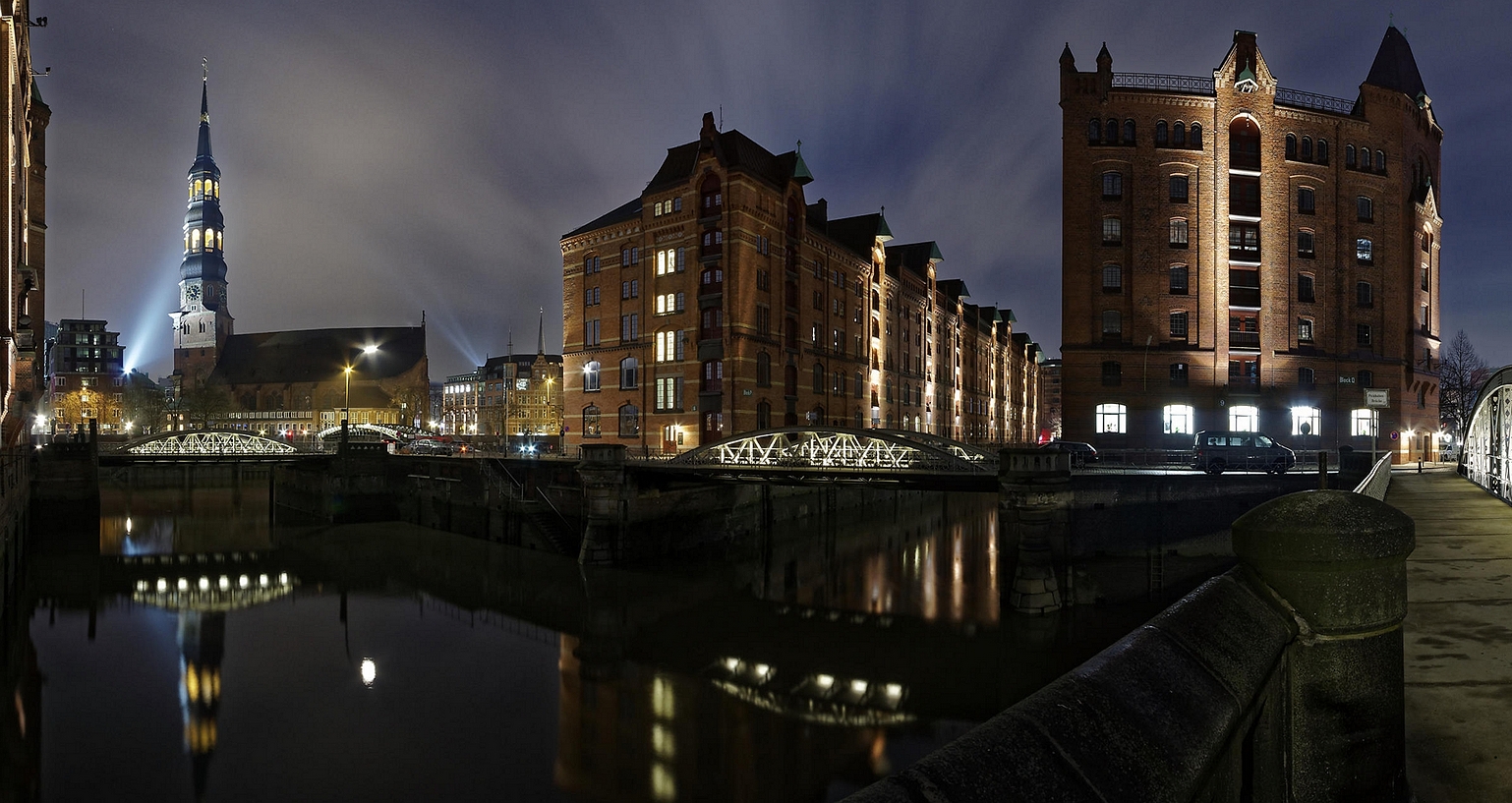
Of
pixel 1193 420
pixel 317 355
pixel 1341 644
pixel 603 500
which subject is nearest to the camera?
pixel 1341 644

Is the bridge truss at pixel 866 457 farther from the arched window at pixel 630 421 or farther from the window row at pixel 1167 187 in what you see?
the window row at pixel 1167 187

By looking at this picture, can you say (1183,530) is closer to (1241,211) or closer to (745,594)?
(745,594)

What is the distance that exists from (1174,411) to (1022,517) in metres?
26.1

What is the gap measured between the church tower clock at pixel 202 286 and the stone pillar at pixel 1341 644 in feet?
488

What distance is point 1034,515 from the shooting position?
24.1 meters

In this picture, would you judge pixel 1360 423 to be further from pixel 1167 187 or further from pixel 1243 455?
pixel 1243 455

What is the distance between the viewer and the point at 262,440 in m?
53.8

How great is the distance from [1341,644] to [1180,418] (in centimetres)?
4657

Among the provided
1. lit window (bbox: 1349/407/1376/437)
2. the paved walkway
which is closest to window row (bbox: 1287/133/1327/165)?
lit window (bbox: 1349/407/1376/437)

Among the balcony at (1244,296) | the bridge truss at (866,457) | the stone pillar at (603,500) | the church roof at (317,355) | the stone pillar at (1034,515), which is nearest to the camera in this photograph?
the stone pillar at (1034,515)

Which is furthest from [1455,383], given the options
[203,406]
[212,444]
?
[203,406]

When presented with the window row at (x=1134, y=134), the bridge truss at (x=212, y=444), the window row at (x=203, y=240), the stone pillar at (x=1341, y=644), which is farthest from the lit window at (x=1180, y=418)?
the window row at (x=203, y=240)

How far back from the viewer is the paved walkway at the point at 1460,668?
3.63 meters

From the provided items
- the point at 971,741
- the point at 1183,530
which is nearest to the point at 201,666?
the point at 971,741
